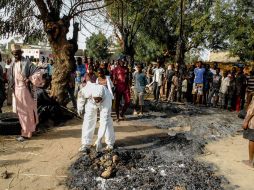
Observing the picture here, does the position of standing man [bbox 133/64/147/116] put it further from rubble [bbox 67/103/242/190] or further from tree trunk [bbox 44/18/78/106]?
rubble [bbox 67/103/242/190]

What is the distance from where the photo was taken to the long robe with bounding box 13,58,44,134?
7.04 metres

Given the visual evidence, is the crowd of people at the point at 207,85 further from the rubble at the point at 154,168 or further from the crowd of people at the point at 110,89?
the rubble at the point at 154,168

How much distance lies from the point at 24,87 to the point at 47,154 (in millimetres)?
1625

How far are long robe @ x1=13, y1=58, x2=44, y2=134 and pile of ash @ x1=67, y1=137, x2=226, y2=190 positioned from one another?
5.76ft

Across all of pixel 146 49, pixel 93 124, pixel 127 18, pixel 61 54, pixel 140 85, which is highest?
pixel 127 18

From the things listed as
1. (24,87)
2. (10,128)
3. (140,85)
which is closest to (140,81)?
(140,85)

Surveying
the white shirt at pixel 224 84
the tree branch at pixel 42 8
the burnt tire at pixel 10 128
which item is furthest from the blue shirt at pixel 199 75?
the burnt tire at pixel 10 128

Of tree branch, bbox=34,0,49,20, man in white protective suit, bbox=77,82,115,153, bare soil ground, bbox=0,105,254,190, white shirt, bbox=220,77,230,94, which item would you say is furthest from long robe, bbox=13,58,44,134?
white shirt, bbox=220,77,230,94

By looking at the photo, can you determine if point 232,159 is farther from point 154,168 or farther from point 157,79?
point 157,79

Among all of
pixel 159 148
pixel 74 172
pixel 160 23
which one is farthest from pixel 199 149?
pixel 160 23

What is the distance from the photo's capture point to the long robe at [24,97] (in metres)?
7.04

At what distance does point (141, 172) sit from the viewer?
5410 millimetres

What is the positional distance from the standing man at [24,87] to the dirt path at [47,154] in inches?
14.1

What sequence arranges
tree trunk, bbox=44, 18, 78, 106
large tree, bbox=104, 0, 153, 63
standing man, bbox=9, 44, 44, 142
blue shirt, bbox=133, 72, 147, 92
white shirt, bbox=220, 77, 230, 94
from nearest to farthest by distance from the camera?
standing man, bbox=9, 44, 44, 142, tree trunk, bbox=44, 18, 78, 106, blue shirt, bbox=133, 72, 147, 92, white shirt, bbox=220, 77, 230, 94, large tree, bbox=104, 0, 153, 63
